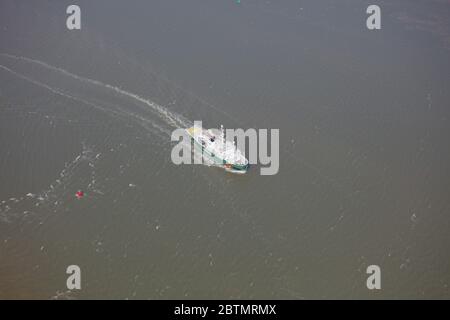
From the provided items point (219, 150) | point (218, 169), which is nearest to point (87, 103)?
point (219, 150)

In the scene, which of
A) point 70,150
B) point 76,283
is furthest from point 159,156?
point 76,283

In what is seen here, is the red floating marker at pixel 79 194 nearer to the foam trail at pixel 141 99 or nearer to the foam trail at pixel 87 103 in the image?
the foam trail at pixel 87 103

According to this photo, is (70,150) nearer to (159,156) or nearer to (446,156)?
(159,156)

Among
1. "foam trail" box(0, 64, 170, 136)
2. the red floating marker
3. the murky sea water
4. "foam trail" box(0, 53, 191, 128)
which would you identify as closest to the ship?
the murky sea water

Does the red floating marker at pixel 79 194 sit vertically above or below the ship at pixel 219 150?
below

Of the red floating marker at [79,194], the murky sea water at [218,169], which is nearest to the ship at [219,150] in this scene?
the murky sea water at [218,169]

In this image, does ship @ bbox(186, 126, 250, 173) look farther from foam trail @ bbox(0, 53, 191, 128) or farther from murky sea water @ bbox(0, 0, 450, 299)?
foam trail @ bbox(0, 53, 191, 128)

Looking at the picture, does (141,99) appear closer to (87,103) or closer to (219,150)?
(87,103)

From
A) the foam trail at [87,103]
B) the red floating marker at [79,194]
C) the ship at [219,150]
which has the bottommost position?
the red floating marker at [79,194]
